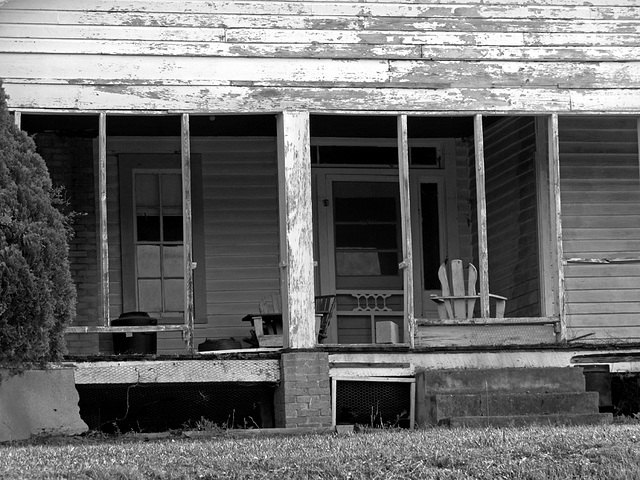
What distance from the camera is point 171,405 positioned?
14.4 m

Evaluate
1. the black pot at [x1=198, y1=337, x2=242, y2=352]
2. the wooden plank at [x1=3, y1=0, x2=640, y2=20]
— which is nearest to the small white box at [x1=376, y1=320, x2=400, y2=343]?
the black pot at [x1=198, y1=337, x2=242, y2=352]

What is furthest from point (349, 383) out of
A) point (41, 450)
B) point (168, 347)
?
point (41, 450)

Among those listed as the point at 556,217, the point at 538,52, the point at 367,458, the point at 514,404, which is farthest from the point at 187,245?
the point at 367,458

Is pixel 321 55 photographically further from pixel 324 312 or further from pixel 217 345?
pixel 217 345

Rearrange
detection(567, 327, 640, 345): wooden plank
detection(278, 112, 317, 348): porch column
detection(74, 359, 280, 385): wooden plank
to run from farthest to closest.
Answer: detection(567, 327, 640, 345): wooden plank
detection(278, 112, 317, 348): porch column
detection(74, 359, 280, 385): wooden plank

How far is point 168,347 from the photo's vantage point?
15625mm

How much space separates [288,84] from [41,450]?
4.83m

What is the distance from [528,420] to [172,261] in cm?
523

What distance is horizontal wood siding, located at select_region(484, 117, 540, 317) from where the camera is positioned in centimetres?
1530

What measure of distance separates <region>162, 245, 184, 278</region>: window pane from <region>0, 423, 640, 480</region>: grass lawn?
16.9 feet

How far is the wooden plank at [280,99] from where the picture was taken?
13.4 m

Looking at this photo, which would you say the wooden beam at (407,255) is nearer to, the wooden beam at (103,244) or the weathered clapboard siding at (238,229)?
the weathered clapboard siding at (238,229)

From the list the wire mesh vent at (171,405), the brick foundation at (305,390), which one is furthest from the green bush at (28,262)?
the brick foundation at (305,390)

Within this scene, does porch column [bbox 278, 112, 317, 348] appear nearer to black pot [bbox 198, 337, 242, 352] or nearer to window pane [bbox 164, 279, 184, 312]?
black pot [bbox 198, 337, 242, 352]
